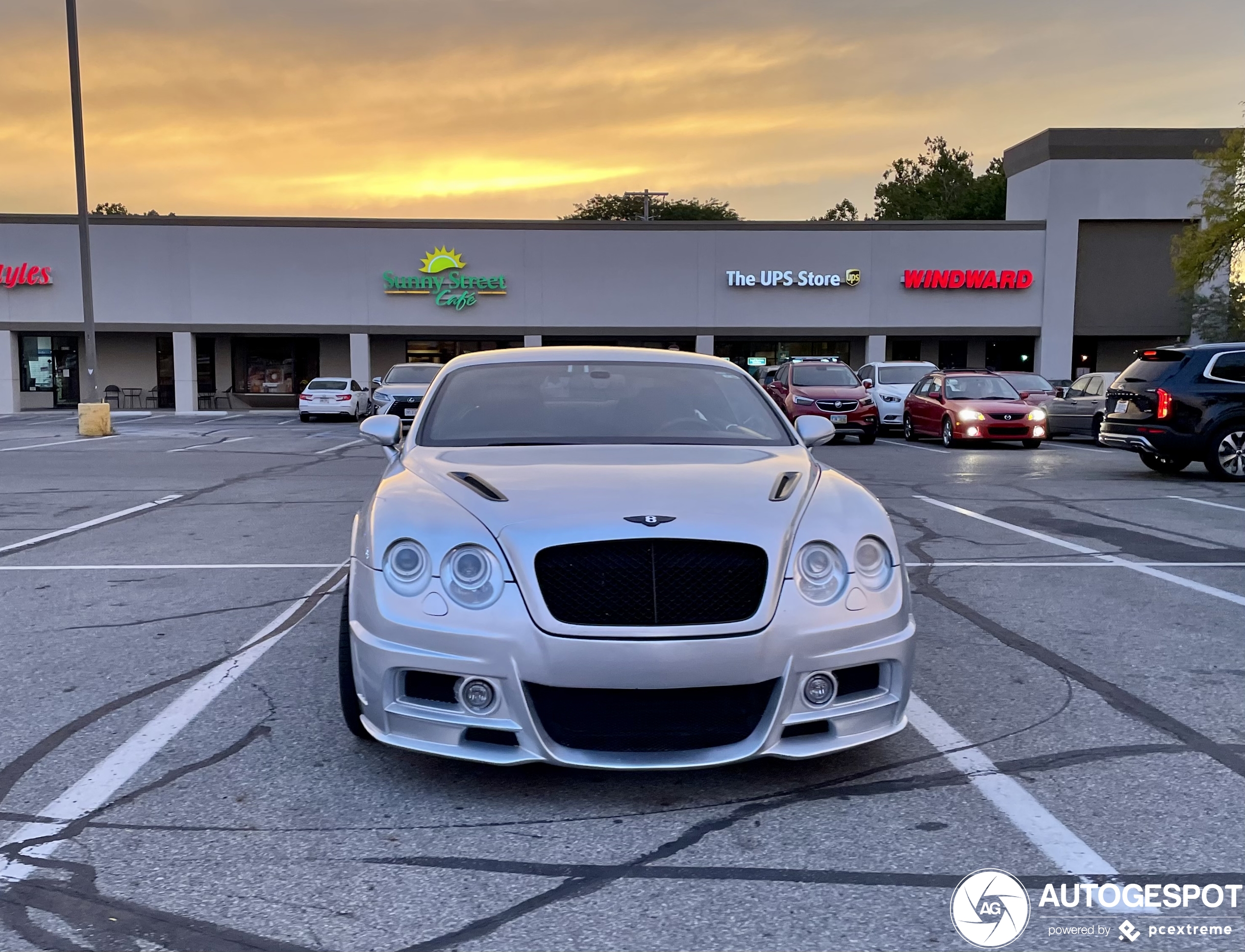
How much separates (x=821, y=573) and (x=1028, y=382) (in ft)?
68.1

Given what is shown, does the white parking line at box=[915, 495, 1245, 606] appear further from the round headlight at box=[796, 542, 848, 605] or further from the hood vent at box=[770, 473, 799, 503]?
the round headlight at box=[796, 542, 848, 605]

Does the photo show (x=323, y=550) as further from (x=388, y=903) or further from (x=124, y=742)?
(x=388, y=903)

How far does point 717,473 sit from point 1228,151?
32441 mm

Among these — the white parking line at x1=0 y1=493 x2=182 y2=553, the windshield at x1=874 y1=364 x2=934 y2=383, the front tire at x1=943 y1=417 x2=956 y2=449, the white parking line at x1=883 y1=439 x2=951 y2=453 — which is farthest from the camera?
the windshield at x1=874 y1=364 x2=934 y2=383

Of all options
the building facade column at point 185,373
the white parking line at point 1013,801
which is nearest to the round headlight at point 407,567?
the white parking line at point 1013,801

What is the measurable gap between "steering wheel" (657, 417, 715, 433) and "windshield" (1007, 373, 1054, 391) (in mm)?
18684

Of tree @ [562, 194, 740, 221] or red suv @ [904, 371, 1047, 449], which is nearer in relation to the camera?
red suv @ [904, 371, 1047, 449]

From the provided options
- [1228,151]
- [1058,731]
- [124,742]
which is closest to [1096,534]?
[1058,731]

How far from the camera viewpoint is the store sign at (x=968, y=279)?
127ft

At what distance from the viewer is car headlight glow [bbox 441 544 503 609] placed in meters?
3.52

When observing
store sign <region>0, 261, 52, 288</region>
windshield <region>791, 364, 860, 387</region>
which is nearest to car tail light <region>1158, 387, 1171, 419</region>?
windshield <region>791, 364, 860, 387</region>

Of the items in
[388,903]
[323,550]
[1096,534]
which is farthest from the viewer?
[1096,534]

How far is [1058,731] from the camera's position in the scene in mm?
4332

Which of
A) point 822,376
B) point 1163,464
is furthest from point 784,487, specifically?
point 822,376
